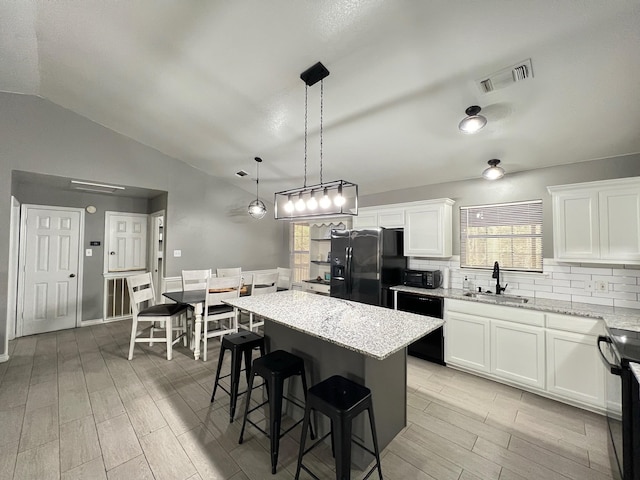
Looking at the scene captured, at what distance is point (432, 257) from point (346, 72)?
2.68m

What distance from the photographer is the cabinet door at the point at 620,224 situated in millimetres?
2297

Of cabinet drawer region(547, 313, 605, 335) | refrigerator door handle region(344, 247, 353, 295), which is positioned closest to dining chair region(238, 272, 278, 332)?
refrigerator door handle region(344, 247, 353, 295)

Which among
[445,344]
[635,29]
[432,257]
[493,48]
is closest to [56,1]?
[493,48]

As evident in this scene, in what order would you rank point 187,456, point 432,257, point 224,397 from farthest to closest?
point 432,257, point 224,397, point 187,456

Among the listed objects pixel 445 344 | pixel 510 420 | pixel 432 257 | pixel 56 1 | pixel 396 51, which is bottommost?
pixel 510 420

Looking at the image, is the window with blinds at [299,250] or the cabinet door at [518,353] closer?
the cabinet door at [518,353]

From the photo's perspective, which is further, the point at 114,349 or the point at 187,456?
the point at 114,349

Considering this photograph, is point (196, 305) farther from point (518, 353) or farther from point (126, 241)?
point (518, 353)

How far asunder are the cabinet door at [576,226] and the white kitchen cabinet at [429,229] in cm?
108

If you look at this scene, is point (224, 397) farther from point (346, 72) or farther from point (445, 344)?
point (346, 72)

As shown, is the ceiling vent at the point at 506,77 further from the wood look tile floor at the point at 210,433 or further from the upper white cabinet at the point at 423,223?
the wood look tile floor at the point at 210,433

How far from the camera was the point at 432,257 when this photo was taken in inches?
150

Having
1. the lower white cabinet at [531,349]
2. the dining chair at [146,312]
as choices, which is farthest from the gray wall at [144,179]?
the lower white cabinet at [531,349]

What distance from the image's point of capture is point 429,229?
11.8 ft
